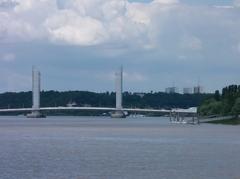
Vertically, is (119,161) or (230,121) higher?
(230,121)

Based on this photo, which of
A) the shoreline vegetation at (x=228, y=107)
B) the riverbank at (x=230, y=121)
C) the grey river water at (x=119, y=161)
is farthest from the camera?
the shoreline vegetation at (x=228, y=107)

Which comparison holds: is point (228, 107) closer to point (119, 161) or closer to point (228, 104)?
point (228, 104)

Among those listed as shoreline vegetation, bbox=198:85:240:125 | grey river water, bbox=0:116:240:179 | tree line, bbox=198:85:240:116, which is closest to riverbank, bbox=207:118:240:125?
shoreline vegetation, bbox=198:85:240:125

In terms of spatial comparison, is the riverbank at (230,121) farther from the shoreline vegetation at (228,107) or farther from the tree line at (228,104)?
the tree line at (228,104)

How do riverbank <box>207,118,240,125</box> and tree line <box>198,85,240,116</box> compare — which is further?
tree line <box>198,85,240,116</box>

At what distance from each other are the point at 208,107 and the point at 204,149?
123165 millimetres

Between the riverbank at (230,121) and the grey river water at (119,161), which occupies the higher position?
the riverbank at (230,121)

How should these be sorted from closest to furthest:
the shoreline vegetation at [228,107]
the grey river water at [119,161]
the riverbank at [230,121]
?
1. the grey river water at [119,161]
2. the riverbank at [230,121]
3. the shoreline vegetation at [228,107]

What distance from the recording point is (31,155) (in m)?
67.2

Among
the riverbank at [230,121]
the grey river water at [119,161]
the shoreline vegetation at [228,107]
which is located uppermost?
the shoreline vegetation at [228,107]

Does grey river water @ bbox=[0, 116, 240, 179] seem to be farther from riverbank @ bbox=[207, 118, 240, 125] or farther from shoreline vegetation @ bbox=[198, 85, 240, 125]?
shoreline vegetation @ bbox=[198, 85, 240, 125]

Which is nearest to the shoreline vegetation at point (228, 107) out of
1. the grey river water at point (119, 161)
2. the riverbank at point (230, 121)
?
the riverbank at point (230, 121)

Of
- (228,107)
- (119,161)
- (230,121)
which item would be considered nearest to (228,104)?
(228,107)

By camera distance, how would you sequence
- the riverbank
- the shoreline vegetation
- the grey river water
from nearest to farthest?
1. the grey river water
2. the riverbank
3. the shoreline vegetation
